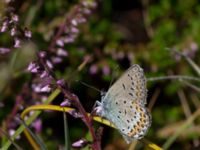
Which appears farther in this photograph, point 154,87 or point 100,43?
point 154,87

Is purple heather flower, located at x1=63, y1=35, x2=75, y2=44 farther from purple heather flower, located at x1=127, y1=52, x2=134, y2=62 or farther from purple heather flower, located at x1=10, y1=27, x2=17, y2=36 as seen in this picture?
purple heather flower, located at x1=127, y1=52, x2=134, y2=62

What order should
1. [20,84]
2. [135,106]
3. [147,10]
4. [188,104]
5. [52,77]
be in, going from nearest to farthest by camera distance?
[52,77] → [135,106] → [20,84] → [188,104] → [147,10]

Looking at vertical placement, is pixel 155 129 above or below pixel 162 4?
below

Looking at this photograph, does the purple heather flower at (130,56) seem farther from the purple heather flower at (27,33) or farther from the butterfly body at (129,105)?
the purple heather flower at (27,33)

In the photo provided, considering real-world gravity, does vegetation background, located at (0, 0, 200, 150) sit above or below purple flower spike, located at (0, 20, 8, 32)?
below

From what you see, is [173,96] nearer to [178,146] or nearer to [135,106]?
[178,146]

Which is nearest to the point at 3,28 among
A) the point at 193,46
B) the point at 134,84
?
the point at 134,84

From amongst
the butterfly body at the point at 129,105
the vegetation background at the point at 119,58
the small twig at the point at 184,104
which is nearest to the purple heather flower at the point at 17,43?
the butterfly body at the point at 129,105

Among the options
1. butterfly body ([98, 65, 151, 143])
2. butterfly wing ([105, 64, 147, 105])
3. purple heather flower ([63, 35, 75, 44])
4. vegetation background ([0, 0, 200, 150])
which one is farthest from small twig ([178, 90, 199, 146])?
butterfly wing ([105, 64, 147, 105])

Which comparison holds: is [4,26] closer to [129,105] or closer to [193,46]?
[129,105]

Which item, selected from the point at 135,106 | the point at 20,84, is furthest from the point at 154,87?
the point at 135,106
